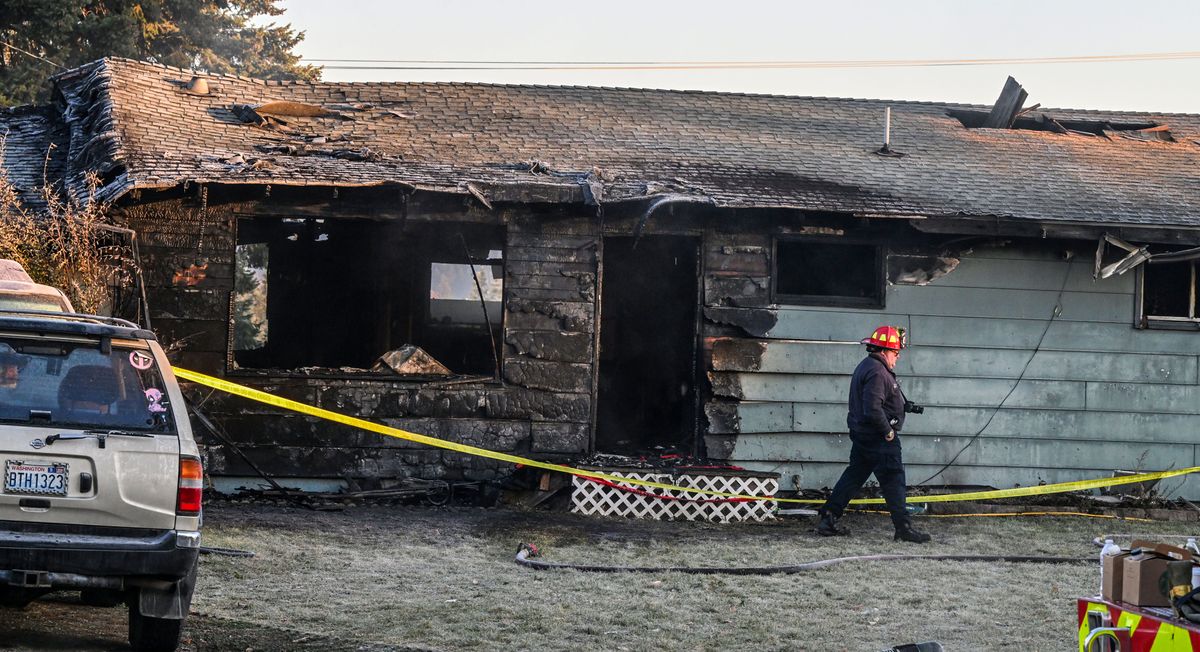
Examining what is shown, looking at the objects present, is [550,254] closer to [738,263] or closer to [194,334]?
[738,263]

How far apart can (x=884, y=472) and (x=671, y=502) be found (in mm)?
2163

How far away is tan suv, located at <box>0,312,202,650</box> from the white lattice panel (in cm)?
631

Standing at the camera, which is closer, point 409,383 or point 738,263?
point 409,383

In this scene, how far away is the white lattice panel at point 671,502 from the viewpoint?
12523 mm

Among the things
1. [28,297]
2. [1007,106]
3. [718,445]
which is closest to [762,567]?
[718,445]

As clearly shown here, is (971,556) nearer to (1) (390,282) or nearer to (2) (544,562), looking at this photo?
(2) (544,562)

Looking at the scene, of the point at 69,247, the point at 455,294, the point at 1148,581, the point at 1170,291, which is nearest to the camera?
the point at 1148,581

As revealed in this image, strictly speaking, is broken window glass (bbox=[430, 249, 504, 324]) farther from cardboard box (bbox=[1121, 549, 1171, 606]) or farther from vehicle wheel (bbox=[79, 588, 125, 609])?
cardboard box (bbox=[1121, 549, 1171, 606])

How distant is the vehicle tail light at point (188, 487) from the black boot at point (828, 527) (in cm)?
670

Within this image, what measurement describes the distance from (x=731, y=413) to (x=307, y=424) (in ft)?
13.8

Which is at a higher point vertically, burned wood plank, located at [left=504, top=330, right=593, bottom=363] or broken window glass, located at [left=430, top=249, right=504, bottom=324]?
broken window glass, located at [left=430, top=249, right=504, bottom=324]

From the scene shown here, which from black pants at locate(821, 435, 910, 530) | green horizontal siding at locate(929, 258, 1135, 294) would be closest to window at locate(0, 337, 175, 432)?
black pants at locate(821, 435, 910, 530)

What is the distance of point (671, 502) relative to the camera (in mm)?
12562

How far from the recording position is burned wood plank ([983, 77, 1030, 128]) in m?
16.8
